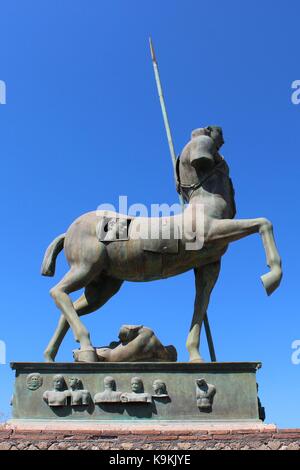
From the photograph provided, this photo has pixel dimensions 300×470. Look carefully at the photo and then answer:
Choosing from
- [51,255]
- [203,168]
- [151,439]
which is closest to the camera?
[151,439]

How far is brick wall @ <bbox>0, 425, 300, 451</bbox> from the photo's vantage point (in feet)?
24.9

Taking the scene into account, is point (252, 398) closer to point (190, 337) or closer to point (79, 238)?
point (190, 337)

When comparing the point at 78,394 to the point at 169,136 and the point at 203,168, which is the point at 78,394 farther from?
the point at 169,136

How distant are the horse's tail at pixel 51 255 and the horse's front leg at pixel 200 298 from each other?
2128mm

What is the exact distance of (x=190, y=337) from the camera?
8.84m

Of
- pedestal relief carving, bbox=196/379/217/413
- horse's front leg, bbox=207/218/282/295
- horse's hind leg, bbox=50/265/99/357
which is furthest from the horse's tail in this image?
pedestal relief carving, bbox=196/379/217/413

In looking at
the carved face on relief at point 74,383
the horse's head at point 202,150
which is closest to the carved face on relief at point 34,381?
the carved face on relief at point 74,383

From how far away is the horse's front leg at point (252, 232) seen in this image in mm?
8508

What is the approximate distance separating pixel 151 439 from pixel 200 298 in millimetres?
2240

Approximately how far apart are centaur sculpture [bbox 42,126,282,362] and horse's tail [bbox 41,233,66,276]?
15 mm

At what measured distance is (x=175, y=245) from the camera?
8844mm

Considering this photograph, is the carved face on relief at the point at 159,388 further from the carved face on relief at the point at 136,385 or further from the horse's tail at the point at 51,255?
the horse's tail at the point at 51,255

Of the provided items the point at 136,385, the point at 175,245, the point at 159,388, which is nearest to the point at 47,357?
the point at 136,385
